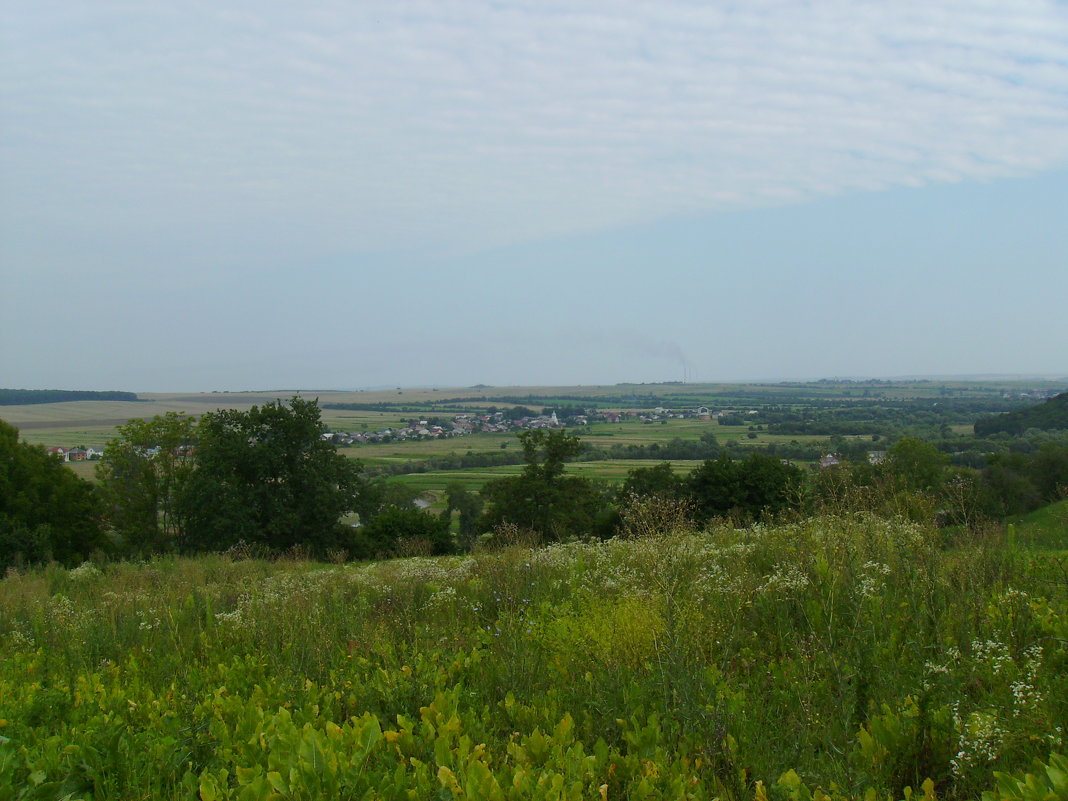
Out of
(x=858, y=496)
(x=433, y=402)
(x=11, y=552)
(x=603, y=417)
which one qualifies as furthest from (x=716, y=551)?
(x=433, y=402)

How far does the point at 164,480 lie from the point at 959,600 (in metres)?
31.9

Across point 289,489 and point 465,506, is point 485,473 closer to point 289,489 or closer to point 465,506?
point 465,506

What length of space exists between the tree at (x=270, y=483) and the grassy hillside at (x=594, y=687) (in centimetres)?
2173

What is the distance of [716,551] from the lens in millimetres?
7074

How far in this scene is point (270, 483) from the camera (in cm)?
2897

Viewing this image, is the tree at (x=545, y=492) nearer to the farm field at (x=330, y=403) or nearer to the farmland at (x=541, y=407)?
the farmland at (x=541, y=407)

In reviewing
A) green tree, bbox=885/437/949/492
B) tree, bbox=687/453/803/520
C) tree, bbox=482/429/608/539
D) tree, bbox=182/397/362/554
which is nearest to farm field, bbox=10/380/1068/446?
tree, bbox=182/397/362/554

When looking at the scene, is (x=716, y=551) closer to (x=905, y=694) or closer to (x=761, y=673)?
(x=761, y=673)

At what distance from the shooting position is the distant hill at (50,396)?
212 feet

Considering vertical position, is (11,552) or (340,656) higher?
(340,656)

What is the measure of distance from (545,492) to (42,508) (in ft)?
61.0

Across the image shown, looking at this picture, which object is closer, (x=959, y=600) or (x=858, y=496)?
(x=959, y=600)

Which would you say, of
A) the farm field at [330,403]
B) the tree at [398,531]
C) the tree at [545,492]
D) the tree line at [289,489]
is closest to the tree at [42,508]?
the tree line at [289,489]

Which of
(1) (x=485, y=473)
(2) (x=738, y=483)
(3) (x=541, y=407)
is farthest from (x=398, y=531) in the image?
(3) (x=541, y=407)
